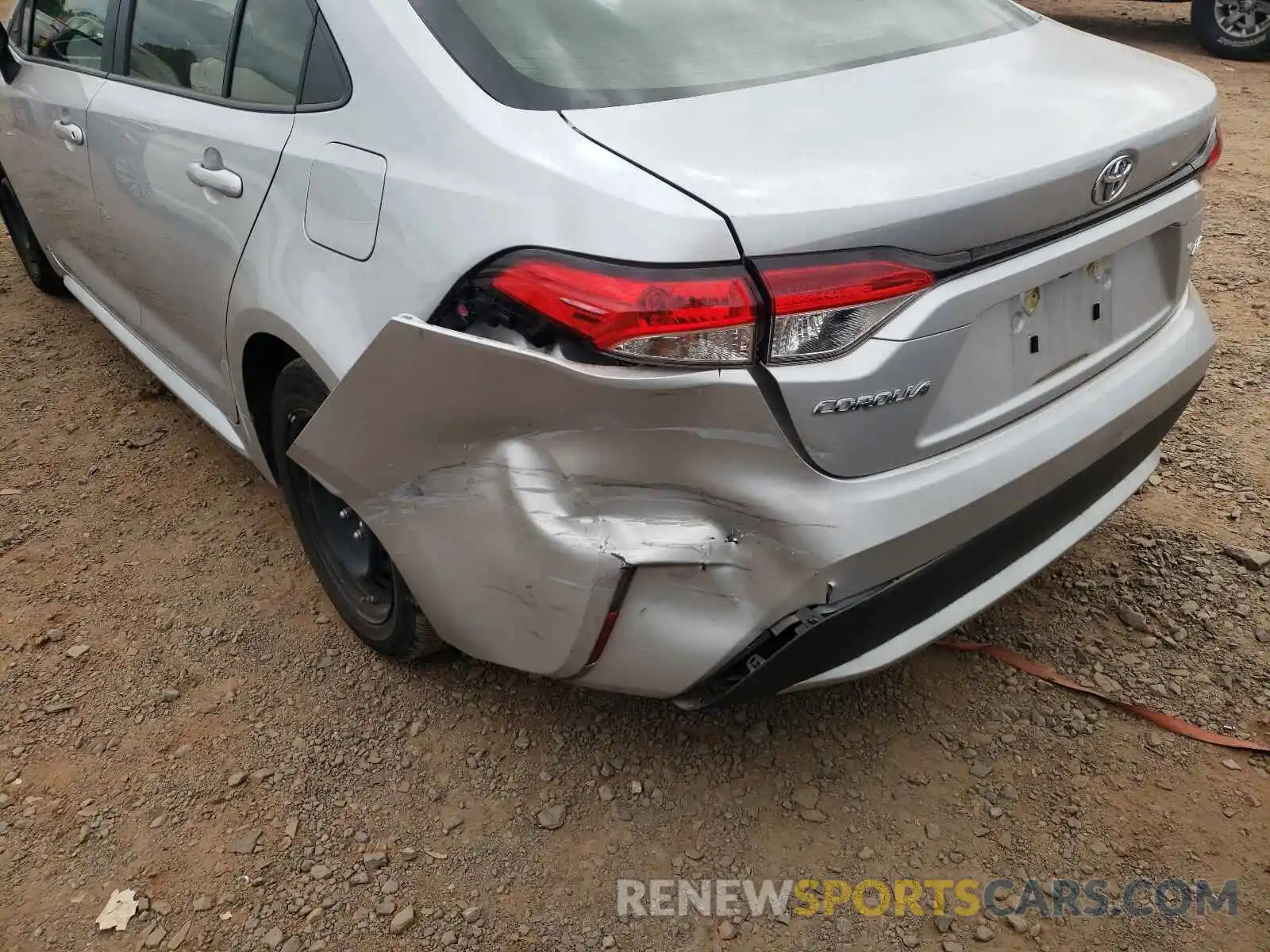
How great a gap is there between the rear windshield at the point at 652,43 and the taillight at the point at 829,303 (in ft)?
1.47

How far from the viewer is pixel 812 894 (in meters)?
1.83

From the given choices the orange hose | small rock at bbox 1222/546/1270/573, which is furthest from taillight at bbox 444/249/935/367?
small rock at bbox 1222/546/1270/573

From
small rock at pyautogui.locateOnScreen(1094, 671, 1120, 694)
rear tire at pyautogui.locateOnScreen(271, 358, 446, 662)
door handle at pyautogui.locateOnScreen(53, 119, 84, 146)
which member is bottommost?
small rock at pyautogui.locateOnScreen(1094, 671, 1120, 694)

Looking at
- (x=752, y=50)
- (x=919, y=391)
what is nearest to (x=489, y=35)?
(x=752, y=50)

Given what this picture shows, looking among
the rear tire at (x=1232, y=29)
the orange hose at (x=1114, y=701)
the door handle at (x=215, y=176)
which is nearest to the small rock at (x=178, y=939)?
the door handle at (x=215, y=176)

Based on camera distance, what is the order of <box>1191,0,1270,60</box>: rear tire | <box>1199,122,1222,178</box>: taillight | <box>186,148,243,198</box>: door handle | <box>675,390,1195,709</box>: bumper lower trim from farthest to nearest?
<box>1191,0,1270,60</box>: rear tire < <box>186,148,243,198</box>: door handle < <box>1199,122,1222,178</box>: taillight < <box>675,390,1195,709</box>: bumper lower trim

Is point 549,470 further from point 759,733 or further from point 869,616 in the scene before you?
point 759,733

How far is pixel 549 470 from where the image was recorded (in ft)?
5.03

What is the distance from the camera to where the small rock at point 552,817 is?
6.48ft

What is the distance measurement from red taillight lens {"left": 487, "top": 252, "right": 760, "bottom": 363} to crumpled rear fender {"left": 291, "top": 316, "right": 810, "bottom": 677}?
0.04 m

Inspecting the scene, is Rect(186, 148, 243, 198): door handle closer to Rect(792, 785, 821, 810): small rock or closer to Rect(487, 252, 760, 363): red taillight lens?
Rect(487, 252, 760, 363): red taillight lens

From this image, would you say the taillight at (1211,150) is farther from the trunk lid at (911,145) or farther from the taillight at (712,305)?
the taillight at (712,305)

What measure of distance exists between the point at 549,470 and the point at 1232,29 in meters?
8.11

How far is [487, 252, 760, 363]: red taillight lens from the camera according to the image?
1.36m
